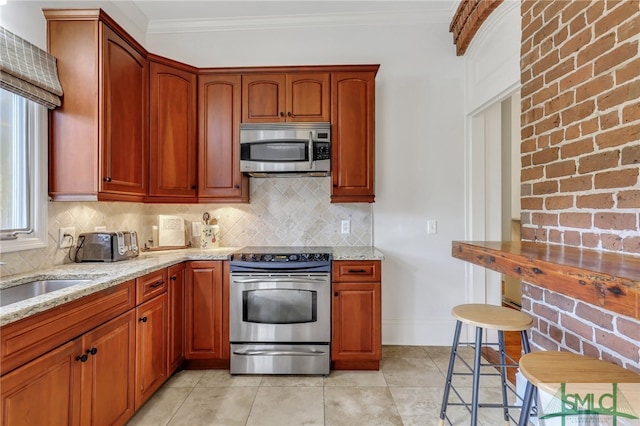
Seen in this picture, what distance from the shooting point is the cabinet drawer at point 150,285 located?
1.87 metres

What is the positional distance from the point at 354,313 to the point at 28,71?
251 centimetres

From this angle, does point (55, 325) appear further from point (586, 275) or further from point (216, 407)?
point (586, 275)

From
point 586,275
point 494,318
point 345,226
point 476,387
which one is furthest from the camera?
point 345,226

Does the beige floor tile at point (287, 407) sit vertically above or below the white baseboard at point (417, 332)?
below

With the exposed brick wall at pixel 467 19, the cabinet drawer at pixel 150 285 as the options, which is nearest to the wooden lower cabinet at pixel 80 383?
the cabinet drawer at pixel 150 285

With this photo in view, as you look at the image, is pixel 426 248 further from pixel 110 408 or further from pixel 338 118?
pixel 110 408

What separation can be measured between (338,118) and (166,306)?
6.34 ft

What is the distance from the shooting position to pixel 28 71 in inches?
67.4

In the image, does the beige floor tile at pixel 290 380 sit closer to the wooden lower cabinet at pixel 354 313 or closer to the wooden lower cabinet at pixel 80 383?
the wooden lower cabinet at pixel 354 313

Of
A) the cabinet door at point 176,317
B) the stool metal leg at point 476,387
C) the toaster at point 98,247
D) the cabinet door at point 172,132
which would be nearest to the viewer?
the stool metal leg at point 476,387

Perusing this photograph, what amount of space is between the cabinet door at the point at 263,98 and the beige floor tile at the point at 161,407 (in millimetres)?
2108

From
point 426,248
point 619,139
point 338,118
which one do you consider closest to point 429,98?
point 338,118

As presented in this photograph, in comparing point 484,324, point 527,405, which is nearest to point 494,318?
point 484,324

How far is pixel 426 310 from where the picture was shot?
114 inches
